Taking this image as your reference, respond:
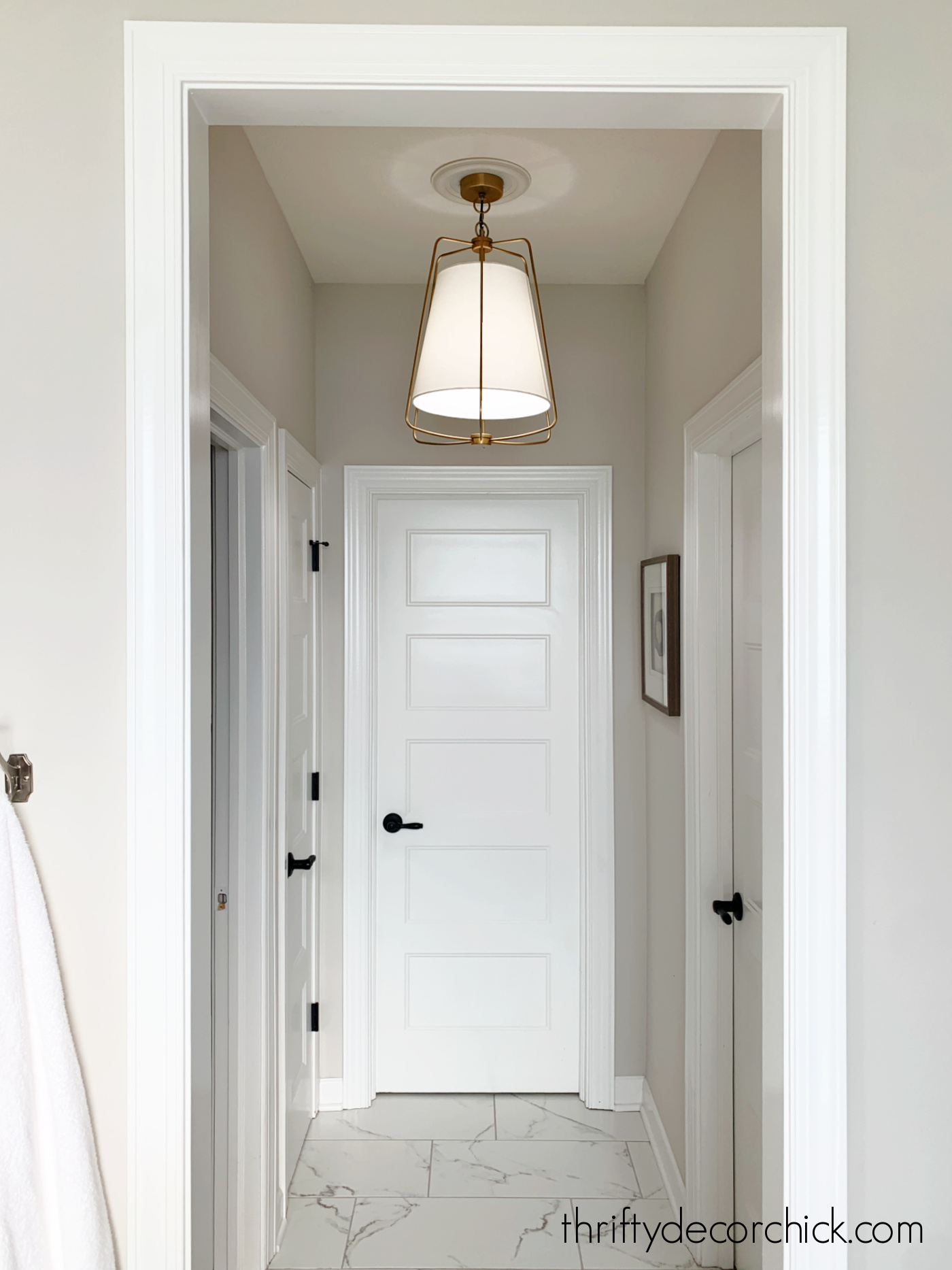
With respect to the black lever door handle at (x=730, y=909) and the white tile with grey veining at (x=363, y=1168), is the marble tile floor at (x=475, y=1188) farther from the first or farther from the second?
the black lever door handle at (x=730, y=909)

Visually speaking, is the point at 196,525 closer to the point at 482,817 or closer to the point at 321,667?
the point at 321,667

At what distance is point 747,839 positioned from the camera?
1.99 metres

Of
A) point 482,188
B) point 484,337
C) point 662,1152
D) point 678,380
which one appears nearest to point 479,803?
point 662,1152

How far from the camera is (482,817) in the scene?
2.89 metres

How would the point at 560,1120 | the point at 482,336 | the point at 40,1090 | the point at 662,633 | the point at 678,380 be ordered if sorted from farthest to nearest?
the point at 560,1120 → the point at 662,633 → the point at 678,380 → the point at 482,336 → the point at 40,1090

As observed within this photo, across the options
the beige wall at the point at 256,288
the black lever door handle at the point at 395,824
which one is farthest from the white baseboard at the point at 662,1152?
the beige wall at the point at 256,288

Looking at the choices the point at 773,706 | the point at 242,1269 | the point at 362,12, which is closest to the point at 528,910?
the point at 242,1269

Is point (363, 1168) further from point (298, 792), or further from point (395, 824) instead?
point (298, 792)

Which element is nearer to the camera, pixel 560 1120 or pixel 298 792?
pixel 298 792

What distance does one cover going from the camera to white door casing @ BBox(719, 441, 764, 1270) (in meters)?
1.90

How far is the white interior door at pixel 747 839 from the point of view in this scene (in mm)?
1896

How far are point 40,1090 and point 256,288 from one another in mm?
1627

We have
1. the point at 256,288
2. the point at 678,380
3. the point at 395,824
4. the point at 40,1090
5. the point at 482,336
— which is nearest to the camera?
the point at 40,1090

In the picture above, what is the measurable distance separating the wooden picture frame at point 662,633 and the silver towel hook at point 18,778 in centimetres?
167
